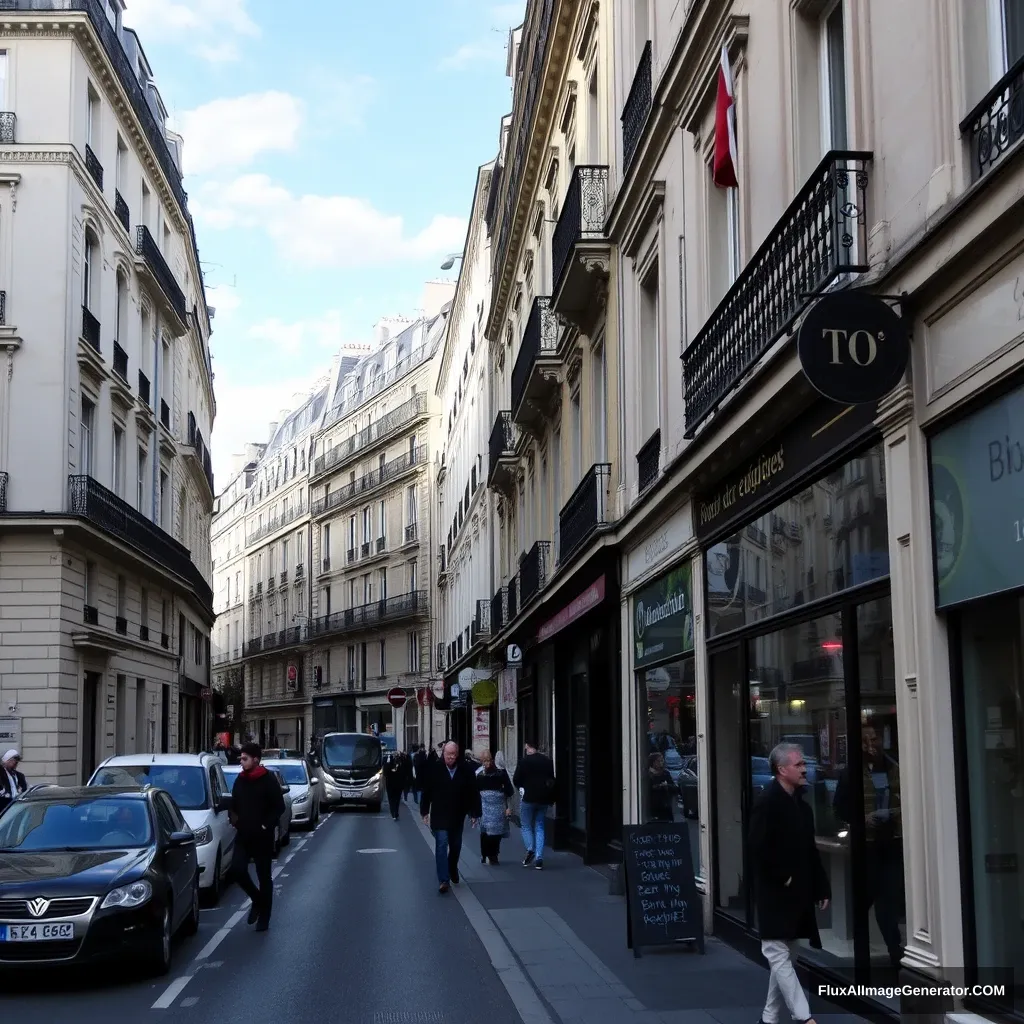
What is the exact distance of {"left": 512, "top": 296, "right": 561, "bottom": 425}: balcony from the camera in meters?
22.9

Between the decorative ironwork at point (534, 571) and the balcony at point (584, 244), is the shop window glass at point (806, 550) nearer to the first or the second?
the balcony at point (584, 244)

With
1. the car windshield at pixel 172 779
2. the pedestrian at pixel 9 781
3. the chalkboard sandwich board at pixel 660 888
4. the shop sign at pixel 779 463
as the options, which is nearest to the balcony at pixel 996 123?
the shop sign at pixel 779 463

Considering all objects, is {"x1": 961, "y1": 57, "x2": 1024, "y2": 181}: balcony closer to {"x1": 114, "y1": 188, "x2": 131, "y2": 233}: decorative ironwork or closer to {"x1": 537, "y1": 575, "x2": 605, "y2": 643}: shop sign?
{"x1": 537, "y1": 575, "x2": 605, "y2": 643}: shop sign

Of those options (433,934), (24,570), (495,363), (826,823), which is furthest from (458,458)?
(826,823)

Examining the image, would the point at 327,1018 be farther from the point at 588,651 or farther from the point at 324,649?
the point at 324,649

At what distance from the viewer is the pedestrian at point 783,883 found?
7527 mm

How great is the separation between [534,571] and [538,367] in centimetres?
426

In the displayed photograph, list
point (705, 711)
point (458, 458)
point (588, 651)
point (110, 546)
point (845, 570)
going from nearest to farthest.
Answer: point (845, 570)
point (705, 711)
point (588, 651)
point (110, 546)
point (458, 458)

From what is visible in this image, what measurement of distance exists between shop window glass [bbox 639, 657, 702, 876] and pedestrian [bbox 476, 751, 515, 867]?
429cm

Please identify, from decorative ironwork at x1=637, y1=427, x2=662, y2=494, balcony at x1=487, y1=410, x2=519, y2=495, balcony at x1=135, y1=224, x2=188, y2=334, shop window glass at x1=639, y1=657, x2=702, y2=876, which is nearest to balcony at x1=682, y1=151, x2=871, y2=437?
decorative ironwork at x1=637, y1=427, x2=662, y2=494

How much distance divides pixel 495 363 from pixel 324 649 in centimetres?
4400

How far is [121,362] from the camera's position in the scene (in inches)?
1304

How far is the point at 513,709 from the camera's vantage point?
3253 centimetres

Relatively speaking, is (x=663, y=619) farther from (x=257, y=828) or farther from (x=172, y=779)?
(x=172, y=779)
